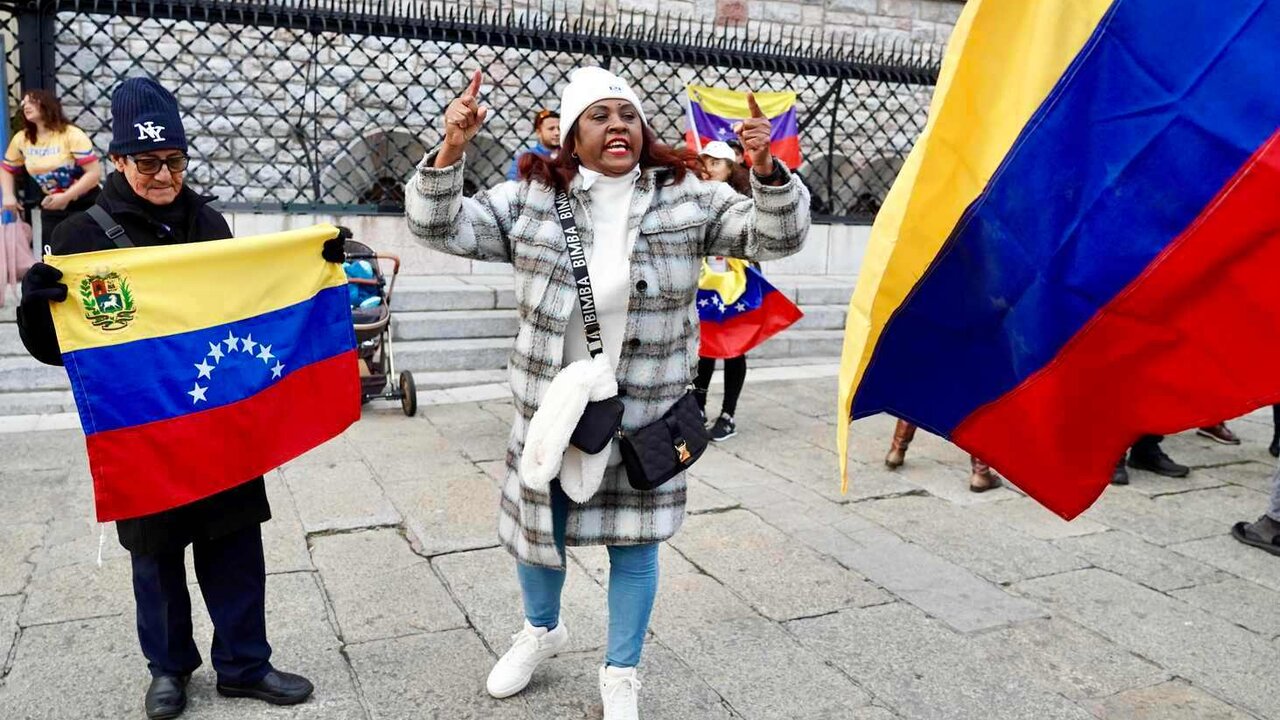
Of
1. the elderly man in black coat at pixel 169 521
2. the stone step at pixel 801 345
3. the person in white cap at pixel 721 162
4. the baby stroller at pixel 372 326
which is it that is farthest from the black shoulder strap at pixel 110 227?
the stone step at pixel 801 345

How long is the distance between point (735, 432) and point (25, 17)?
6866mm

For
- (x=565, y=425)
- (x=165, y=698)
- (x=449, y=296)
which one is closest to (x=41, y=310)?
(x=165, y=698)

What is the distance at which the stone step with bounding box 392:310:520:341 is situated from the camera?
27.0 feet

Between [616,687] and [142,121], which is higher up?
[142,121]

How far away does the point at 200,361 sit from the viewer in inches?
116

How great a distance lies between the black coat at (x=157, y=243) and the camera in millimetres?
2746

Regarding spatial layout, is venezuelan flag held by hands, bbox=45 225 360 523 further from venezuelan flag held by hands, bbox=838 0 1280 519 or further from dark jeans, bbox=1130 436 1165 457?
dark jeans, bbox=1130 436 1165 457

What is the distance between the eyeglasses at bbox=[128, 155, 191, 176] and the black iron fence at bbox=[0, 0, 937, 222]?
676 centimetres

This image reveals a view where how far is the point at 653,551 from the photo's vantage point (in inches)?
116

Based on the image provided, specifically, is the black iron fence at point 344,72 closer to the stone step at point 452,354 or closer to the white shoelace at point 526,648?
the stone step at point 452,354

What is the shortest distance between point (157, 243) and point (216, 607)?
1049mm

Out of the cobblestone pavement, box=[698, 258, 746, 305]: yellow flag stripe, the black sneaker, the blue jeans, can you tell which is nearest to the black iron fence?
box=[698, 258, 746, 305]: yellow flag stripe

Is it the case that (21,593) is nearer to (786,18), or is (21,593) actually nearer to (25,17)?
(25,17)

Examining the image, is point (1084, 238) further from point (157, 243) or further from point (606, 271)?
point (157, 243)
